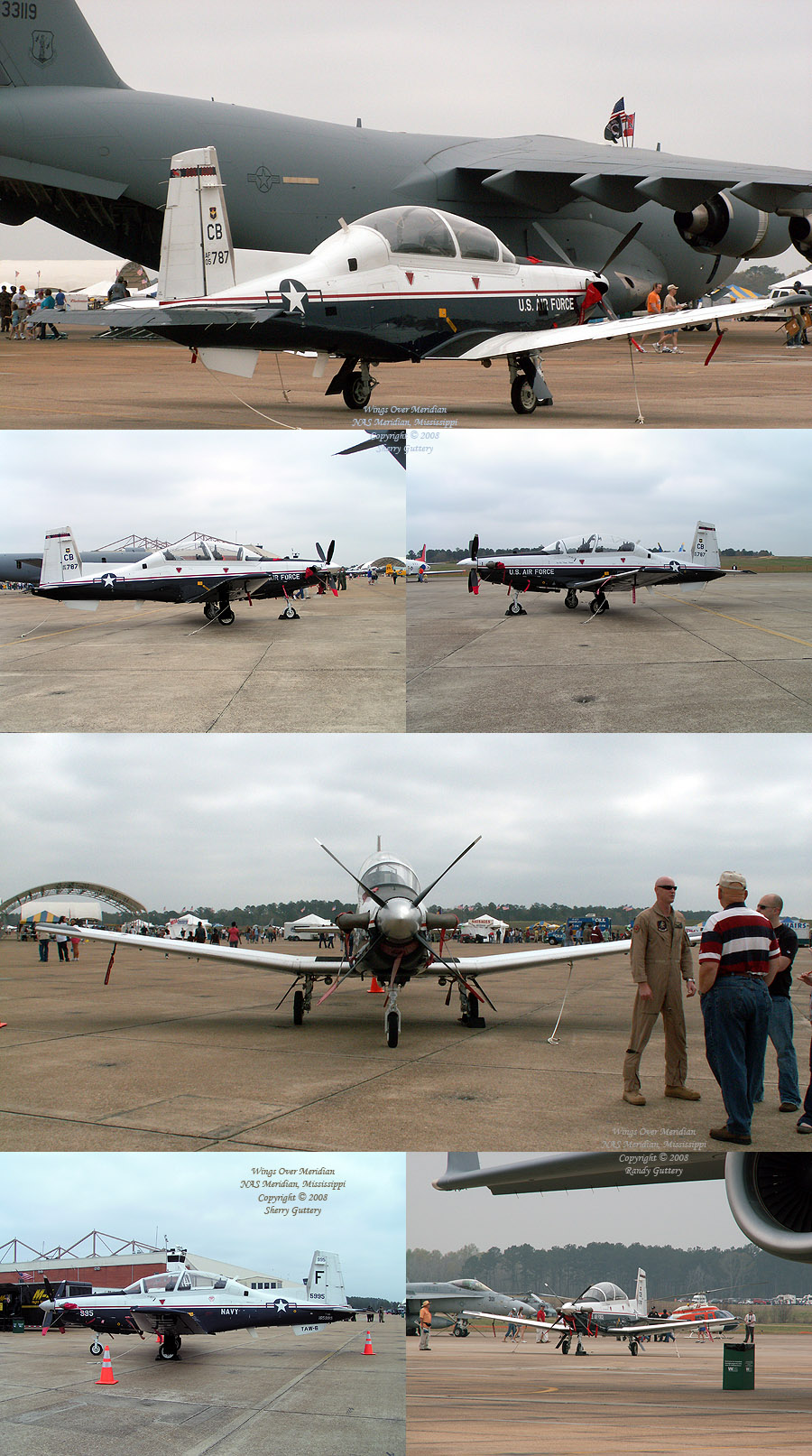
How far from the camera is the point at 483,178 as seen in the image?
90.7 ft

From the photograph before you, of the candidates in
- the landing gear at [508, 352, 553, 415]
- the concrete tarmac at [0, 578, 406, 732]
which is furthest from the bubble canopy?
the concrete tarmac at [0, 578, 406, 732]

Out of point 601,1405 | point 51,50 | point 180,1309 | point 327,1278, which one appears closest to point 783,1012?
point 601,1405

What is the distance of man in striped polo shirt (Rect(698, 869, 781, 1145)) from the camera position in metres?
5.34

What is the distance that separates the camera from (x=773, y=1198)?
16.9ft

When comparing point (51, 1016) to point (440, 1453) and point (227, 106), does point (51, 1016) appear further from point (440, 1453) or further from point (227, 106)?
point (227, 106)

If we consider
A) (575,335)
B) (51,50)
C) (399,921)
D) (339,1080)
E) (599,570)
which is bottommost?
(339,1080)

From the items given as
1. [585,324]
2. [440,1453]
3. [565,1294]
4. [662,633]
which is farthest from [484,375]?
[440,1453]

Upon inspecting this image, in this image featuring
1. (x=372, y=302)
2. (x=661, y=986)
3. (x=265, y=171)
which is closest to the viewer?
(x=661, y=986)

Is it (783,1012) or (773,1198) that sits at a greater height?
(783,1012)

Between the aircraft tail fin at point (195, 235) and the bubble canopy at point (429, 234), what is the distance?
2.69 meters

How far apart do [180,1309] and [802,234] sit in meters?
22.5

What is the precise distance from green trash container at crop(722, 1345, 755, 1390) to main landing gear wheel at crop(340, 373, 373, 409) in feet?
35.8

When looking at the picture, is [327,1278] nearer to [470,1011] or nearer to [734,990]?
[734,990]

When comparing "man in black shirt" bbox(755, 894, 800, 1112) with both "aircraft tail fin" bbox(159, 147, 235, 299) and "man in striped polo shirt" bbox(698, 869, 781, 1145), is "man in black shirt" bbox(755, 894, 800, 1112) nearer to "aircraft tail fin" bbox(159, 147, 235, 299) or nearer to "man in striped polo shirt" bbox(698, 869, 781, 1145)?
"man in striped polo shirt" bbox(698, 869, 781, 1145)
